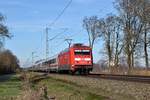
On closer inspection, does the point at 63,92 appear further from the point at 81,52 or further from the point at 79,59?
the point at 81,52

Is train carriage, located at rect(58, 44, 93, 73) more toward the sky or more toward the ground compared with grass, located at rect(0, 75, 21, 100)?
more toward the sky

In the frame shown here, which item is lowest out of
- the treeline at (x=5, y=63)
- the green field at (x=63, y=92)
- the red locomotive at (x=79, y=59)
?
the green field at (x=63, y=92)

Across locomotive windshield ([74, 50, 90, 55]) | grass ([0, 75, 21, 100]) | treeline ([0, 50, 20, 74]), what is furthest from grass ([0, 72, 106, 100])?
treeline ([0, 50, 20, 74])

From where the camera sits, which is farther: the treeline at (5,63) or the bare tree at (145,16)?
the treeline at (5,63)

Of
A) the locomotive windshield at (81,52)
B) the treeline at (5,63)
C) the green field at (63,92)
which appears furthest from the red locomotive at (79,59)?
the treeline at (5,63)

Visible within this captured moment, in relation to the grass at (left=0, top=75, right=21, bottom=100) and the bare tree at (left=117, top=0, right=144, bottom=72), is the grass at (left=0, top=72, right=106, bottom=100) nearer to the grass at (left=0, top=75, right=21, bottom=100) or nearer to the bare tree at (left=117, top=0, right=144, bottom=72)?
the grass at (left=0, top=75, right=21, bottom=100)

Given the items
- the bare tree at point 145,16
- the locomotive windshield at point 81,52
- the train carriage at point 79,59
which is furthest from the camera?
the bare tree at point 145,16

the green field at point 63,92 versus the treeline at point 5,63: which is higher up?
the treeline at point 5,63

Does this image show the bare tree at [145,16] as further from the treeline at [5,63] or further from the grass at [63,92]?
the treeline at [5,63]

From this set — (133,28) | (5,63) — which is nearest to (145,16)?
(133,28)

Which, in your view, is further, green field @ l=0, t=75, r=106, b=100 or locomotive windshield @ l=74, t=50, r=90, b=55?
locomotive windshield @ l=74, t=50, r=90, b=55

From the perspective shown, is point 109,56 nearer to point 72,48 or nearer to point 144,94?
point 72,48

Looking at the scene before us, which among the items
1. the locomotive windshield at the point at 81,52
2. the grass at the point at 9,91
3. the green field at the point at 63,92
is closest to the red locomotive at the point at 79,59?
the locomotive windshield at the point at 81,52

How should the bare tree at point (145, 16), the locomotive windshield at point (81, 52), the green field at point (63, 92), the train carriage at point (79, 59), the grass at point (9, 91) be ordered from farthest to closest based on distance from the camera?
1. the bare tree at point (145, 16)
2. the locomotive windshield at point (81, 52)
3. the train carriage at point (79, 59)
4. the grass at point (9, 91)
5. the green field at point (63, 92)
